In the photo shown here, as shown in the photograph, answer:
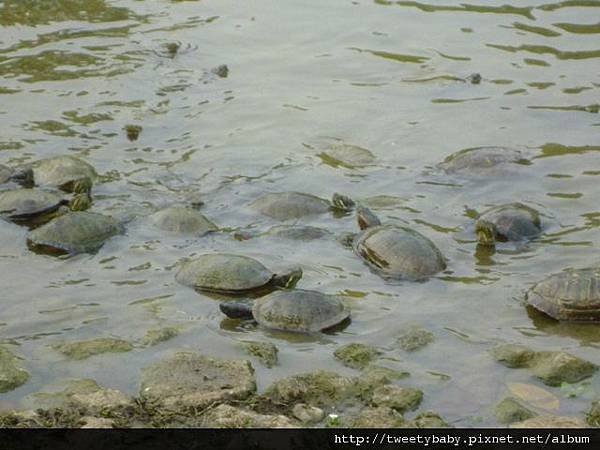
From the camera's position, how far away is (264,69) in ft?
40.7

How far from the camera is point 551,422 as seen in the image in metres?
6.06

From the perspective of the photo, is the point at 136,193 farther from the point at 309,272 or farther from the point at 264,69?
the point at 264,69

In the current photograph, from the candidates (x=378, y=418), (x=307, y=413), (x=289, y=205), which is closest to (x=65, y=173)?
(x=289, y=205)

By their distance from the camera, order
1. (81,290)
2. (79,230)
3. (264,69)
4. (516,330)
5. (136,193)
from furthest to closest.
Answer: (264,69) → (136,193) → (79,230) → (81,290) → (516,330)

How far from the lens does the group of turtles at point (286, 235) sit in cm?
734

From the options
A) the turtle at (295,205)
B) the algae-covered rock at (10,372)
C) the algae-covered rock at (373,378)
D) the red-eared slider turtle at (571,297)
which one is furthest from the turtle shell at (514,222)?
the algae-covered rock at (10,372)

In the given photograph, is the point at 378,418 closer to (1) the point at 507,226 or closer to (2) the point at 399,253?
(2) the point at 399,253

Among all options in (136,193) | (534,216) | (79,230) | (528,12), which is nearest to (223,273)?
(79,230)

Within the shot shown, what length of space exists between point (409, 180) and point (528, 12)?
4.53 m

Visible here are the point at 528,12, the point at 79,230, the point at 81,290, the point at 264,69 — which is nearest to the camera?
the point at 81,290

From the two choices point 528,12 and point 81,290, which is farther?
point 528,12

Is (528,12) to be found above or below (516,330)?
above

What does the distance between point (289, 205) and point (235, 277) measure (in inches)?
55.1

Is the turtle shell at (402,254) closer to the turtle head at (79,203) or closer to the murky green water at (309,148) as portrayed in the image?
the murky green water at (309,148)
